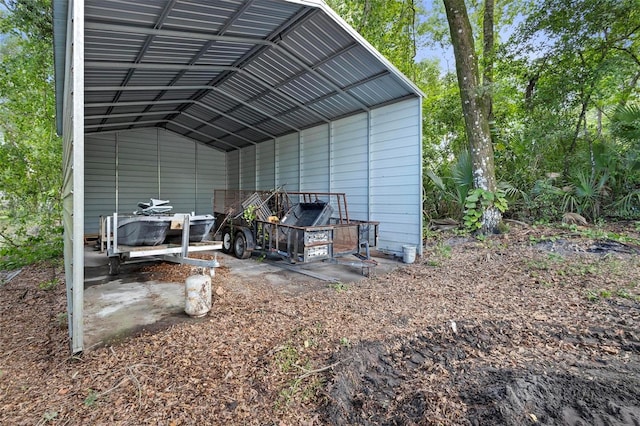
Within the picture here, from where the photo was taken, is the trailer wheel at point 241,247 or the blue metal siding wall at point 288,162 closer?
the trailer wheel at point 241,247

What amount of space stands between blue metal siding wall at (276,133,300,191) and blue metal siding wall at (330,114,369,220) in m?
1.81

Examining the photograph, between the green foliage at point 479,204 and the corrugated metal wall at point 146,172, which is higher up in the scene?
the corrugated metal wall at point 146,172

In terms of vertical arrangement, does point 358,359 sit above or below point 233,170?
below

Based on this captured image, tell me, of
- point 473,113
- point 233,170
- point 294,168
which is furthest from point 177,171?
point 473,113

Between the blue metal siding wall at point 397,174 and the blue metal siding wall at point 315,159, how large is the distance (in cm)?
181

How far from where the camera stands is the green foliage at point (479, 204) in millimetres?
6645

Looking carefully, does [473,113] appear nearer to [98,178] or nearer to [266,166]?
[266,166]

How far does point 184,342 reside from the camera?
2.89 metres

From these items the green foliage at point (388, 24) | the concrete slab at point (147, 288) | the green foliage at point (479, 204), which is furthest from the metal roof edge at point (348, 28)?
the green foliage at point (388, 24)

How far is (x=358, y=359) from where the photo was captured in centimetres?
254

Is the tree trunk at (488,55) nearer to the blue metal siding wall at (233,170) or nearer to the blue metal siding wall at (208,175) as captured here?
the blue metal siding wall at (233,170)

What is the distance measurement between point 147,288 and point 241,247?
267 centimetres

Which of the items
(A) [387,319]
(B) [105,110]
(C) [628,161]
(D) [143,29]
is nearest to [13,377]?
(A) [387,319]

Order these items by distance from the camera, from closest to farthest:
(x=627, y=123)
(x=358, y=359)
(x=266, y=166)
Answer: (x=358, y=359), (x=627, y=123), (x=266, y=166)
